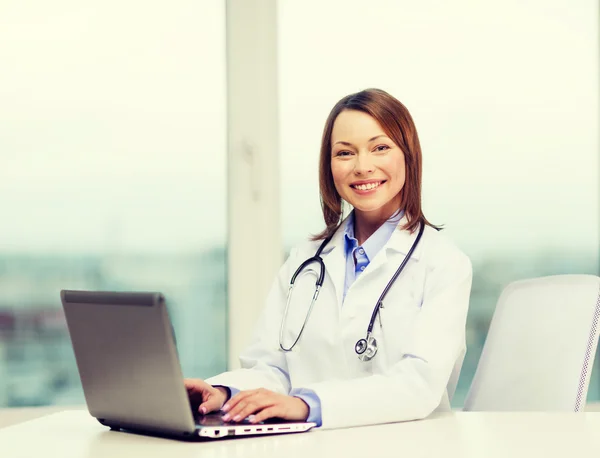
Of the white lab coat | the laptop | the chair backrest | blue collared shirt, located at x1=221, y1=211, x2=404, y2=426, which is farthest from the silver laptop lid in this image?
the chair backrest

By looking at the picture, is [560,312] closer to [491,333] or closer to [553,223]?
[491,333]

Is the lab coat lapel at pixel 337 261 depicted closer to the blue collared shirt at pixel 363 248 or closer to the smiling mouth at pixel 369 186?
the blue collared shirt at pixel 363 248

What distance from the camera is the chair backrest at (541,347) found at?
62.8 inches

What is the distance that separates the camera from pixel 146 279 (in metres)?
2.66

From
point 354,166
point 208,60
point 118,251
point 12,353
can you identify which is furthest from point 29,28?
point 354,166

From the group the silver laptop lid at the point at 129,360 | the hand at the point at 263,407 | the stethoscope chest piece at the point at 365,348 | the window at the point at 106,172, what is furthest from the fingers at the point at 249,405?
the window at the point at 106,172

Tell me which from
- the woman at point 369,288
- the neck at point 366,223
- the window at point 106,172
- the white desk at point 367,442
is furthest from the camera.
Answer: the window at point 106,172

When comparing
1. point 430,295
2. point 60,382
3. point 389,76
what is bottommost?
point 60,382

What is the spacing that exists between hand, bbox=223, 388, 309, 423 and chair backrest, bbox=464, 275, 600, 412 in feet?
2.06

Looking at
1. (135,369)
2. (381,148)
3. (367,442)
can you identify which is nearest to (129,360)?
(135,369)

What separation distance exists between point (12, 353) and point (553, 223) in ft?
6.12

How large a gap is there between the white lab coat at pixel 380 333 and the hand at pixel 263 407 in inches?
2.2

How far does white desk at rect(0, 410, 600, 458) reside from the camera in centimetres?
104

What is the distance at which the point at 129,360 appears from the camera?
1.12m
